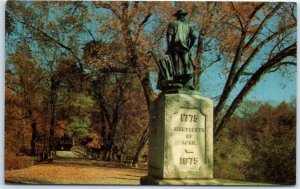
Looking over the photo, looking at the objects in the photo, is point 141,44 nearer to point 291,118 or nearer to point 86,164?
point 86,164

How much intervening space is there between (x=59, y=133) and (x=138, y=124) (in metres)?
1.49

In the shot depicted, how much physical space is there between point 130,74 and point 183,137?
3552mm

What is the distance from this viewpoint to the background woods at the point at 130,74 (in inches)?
368

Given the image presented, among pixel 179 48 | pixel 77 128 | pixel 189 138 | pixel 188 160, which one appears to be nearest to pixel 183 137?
pixel 189 138

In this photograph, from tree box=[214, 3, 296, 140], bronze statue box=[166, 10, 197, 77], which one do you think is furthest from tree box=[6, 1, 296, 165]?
bronze statue box=[166, 10, 197, 77]

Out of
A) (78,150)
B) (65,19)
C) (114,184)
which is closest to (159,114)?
(114,184)

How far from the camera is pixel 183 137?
22.1ft

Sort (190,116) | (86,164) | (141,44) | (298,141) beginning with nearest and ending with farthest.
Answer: (190,116) → (298,141) → (86,164) → (141,44)

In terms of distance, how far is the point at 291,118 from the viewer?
912 cm

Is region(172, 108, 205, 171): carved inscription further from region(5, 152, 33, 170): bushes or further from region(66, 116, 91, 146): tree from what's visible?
region(5, 152, 33, 170): bushes

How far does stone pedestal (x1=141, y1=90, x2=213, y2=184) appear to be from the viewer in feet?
21.9

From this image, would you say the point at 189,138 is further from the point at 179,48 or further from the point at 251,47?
the point at 251,47

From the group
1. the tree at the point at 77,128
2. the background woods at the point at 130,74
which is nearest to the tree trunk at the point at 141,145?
the background woods at the point at 130,74

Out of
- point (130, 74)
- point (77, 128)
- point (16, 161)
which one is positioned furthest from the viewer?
point (130, 74)
